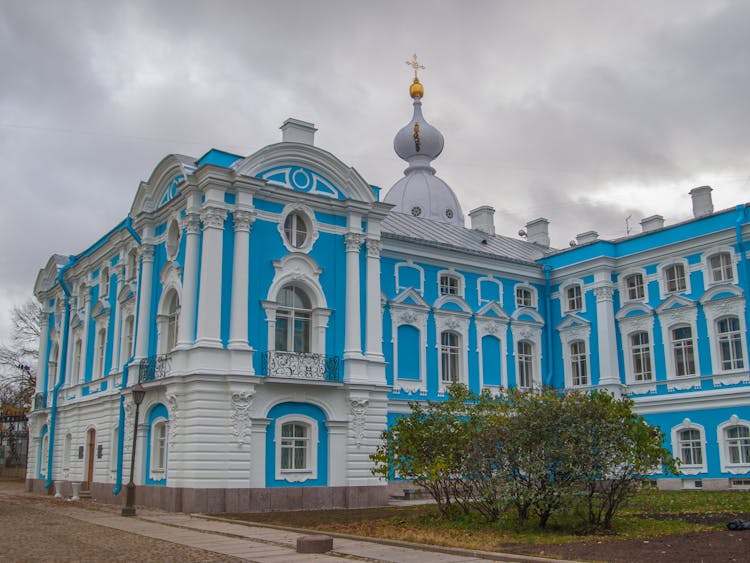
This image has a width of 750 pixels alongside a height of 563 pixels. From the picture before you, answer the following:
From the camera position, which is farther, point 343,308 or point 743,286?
point 743,286

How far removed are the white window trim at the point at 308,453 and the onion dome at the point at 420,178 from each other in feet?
69.2

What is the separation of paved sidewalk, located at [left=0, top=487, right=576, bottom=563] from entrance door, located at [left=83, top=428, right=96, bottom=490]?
331 inches

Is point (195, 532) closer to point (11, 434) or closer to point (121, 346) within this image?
point (121, 346)

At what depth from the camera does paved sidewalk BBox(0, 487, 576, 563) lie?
10836 mm

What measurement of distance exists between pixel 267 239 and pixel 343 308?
10.0 ft

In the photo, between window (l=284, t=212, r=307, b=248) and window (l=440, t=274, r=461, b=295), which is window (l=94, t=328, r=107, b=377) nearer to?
window (l=284, t=212, r=307, b=248)

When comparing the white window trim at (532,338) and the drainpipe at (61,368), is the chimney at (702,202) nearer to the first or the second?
the white window trim at (532,338)

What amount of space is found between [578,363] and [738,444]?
6.77 m

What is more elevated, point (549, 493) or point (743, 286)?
point (743, 286)

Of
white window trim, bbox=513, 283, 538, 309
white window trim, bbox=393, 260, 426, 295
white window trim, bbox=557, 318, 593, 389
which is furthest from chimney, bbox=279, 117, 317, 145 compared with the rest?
white window trim, bbox=557, 318, 593, 389

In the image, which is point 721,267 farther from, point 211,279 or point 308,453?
point 211,279

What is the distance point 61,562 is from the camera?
10.5 metres

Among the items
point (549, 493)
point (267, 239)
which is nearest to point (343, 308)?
point (267, 239)

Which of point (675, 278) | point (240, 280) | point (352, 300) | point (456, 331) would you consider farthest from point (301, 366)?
point (675, 278)
